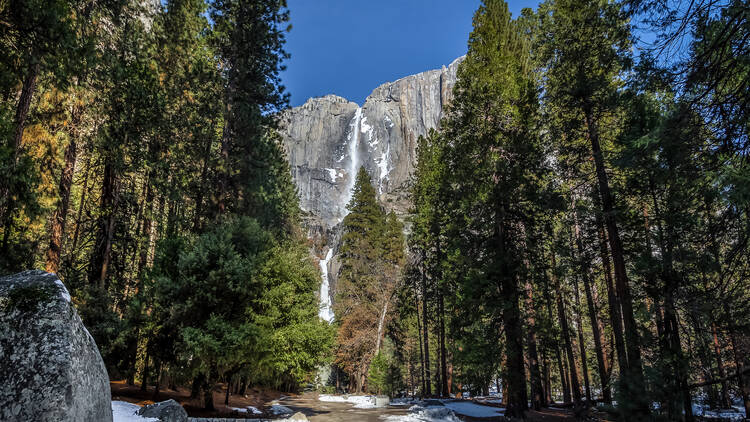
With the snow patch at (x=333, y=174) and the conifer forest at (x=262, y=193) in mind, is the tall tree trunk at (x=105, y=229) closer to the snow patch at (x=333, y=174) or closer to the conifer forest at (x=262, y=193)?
the conifer forest at (x=262, y=193)

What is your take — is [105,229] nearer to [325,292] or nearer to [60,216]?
[60,216]

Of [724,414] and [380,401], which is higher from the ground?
[724,414]

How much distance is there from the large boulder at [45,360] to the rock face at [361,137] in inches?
4074

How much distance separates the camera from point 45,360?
4.40 meters

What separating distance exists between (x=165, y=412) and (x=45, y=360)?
4382 mm

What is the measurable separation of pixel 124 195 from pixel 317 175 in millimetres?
107592

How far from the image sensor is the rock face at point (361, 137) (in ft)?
380

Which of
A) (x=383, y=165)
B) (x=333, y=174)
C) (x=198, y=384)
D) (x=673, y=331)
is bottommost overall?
(x=198, y=384)

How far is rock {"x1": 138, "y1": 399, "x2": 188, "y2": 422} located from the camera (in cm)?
778

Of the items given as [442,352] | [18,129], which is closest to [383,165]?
[442,352]

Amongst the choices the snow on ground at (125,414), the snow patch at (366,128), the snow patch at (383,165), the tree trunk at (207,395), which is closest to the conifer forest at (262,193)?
the tree trunk at (207,395)

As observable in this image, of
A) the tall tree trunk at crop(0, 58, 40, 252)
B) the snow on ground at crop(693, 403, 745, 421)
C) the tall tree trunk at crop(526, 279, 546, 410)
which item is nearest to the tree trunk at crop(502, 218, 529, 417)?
the tall tree trunk at crop(526, 279, 546, 410)

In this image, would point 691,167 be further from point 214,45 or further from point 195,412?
point 214,45

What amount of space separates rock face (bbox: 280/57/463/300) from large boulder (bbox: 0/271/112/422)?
103475mm
